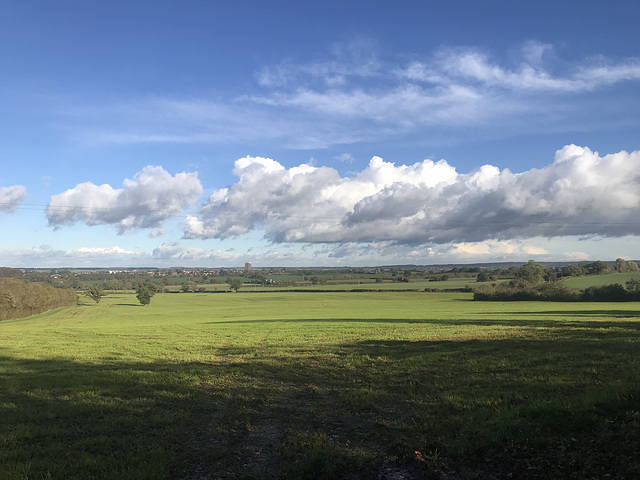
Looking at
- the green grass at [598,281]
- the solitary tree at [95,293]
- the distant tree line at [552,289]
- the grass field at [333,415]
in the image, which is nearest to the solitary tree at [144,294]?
the solitary tree at [95,293]

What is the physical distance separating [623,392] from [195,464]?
830 centimetres

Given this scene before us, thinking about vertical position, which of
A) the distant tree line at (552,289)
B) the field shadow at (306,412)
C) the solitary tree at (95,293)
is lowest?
the solitary tree at (95,293)

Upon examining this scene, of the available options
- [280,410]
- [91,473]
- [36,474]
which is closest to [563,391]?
[280,410]

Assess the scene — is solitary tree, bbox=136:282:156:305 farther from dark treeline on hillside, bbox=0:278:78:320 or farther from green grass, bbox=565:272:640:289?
green grass, bbox=565:272:640:289

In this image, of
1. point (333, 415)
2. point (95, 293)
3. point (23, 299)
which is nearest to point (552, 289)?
point (333, 415)

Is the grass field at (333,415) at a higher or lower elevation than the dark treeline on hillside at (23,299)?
higher

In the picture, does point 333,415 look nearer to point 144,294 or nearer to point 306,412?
point 306,412

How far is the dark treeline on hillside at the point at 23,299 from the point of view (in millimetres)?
74125

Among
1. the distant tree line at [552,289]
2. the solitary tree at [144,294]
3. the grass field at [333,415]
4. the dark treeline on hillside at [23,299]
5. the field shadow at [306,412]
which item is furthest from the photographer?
the solitary tree at [144,294]

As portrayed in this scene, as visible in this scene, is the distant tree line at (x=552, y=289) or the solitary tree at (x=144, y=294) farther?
the solitary tree at (x=144, y=294)

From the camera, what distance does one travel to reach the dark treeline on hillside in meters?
74.1

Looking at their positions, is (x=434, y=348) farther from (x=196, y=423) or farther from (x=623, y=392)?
(x=196, y=423)

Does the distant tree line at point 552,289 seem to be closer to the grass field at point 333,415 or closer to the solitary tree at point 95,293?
the grass field at point 333,415

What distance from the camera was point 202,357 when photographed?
19.5 metres
